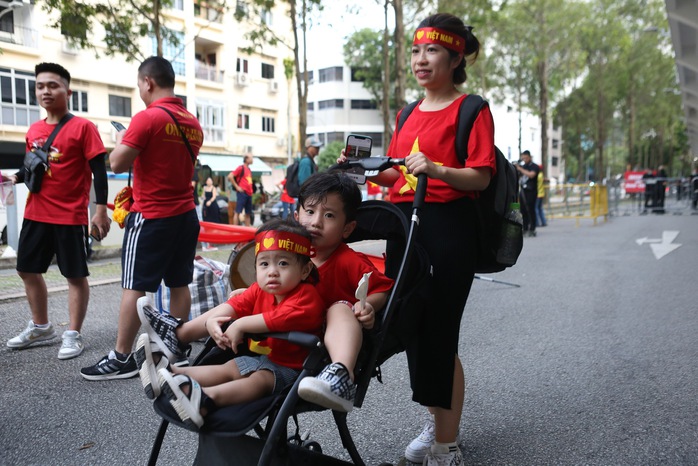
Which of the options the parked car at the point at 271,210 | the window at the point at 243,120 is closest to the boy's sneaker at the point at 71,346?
the parked car at the point at 271,210

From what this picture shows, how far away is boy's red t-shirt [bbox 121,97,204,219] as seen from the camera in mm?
3814

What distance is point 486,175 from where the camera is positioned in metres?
2.41

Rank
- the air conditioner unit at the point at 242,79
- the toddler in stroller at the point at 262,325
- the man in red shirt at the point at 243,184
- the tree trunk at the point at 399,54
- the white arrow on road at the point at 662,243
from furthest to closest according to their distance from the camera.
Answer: the air conditioner unit at the point at 242,79 < the tree trunk at the point at 399,54 < the man in red shirt at the point at 243,184 < the white arrow on road at the point at 662,243 < the toddler in stroller at the point at 262,325

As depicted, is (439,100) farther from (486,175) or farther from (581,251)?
(581,251)

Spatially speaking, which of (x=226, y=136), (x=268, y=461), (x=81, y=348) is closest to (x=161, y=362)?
(x=268, y=461)

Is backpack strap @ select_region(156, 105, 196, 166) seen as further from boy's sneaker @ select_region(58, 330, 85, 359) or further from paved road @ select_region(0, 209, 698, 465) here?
boy's sneaker @ select_region(58, 330, 85, 359)

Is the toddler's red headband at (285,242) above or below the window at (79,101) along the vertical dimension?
below

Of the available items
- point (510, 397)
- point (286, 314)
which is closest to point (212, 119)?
point (510, 397)

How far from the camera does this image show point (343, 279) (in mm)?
2369

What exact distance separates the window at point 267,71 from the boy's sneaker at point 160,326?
4103 cm

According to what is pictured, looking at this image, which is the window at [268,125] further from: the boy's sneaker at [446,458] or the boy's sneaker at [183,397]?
the boy's sneaker at [183,397]

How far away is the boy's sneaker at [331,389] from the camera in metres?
1.85

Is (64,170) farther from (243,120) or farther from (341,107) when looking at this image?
(341,107)

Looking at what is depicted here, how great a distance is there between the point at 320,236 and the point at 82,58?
31.9 meters
